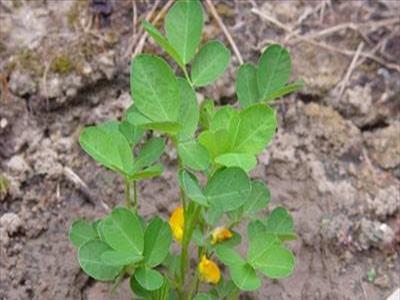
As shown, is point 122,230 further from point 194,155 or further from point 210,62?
point 210,62

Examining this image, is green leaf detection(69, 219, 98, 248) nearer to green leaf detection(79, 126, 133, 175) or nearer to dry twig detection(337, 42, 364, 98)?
green leaf detection(79, 126, 133, 175)

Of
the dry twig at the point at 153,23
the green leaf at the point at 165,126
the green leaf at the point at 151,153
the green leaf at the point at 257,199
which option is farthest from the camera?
the dry twig at the point at 153,23

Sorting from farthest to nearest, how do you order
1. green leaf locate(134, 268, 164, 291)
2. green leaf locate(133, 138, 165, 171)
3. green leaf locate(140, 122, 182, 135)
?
green leaf locate(133, 138, 165, 171), green leaf locate(134, 268, 164, 291), green leaf locate(140, 122, 182, 135)

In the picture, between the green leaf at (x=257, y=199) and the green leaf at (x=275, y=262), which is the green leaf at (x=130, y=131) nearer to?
the green leaf at (x=257, y=199)

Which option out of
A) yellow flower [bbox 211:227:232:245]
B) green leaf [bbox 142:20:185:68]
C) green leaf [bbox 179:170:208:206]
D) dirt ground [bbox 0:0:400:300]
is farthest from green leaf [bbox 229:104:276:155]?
dirt ground [bbox 0:0:400:300]

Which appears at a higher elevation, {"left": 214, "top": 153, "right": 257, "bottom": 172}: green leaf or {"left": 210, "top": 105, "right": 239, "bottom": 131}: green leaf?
{"left": 210, "top": 105, "right": 239, "bottom": 131}: green leaf

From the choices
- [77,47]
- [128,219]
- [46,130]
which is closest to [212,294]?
[128,219]

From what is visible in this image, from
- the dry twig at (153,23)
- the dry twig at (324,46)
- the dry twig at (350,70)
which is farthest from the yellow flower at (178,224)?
the dry twig at (324,46)
